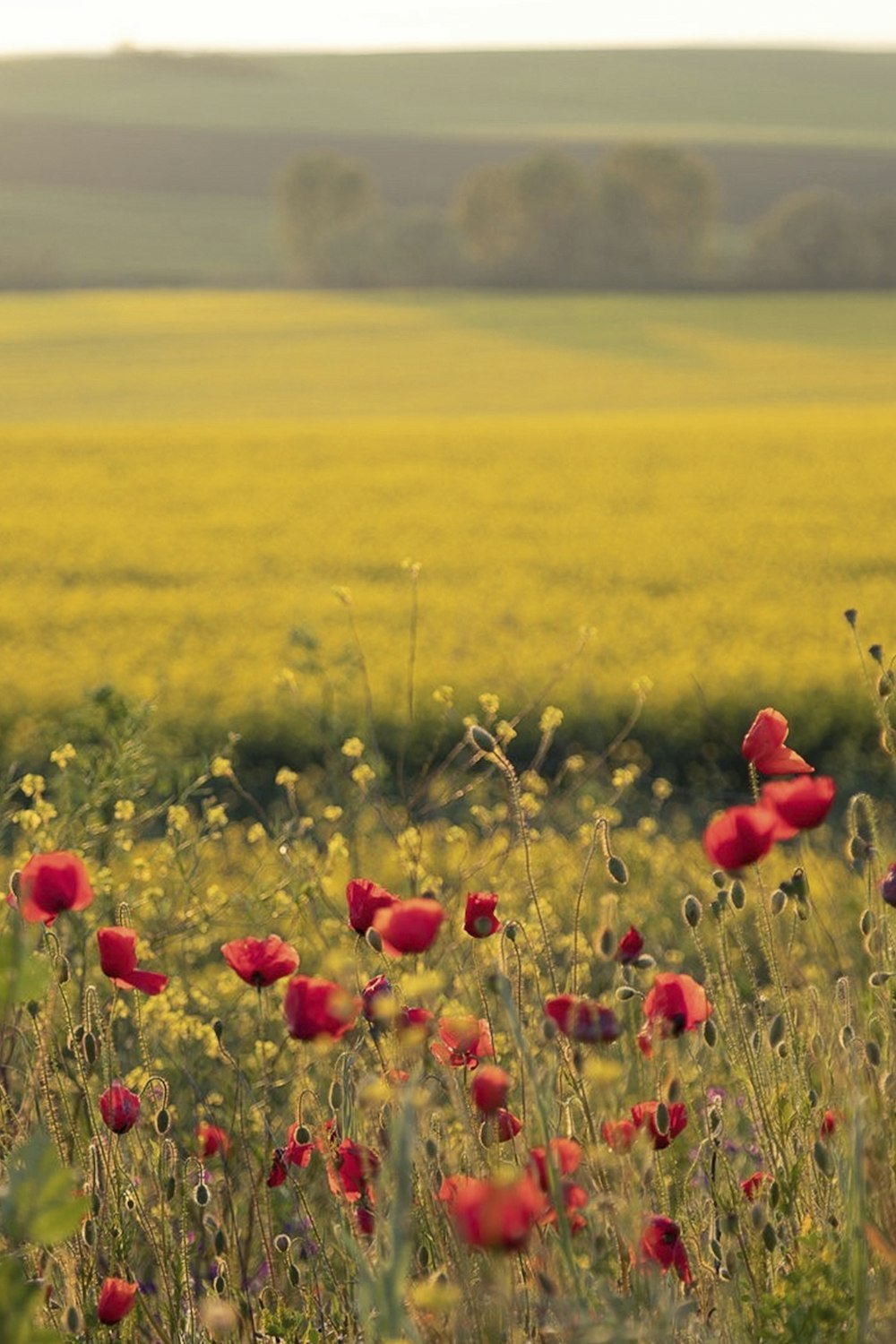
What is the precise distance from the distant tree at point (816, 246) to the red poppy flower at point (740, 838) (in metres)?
46.9

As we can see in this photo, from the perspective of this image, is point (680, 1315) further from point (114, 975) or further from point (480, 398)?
point (480, 398)

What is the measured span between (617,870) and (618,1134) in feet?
0.88

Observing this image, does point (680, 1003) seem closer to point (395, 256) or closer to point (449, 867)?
point (449, 867)

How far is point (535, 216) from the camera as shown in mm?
48625

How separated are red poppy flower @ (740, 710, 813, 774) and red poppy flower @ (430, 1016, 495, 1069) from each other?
1.38 ft

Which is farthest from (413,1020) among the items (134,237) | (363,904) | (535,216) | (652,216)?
(134,237)

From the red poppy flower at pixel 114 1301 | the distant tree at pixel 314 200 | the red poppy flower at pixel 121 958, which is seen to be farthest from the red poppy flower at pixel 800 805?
the distant tree at pixel 314 200

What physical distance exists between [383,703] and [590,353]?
25414 millimetres

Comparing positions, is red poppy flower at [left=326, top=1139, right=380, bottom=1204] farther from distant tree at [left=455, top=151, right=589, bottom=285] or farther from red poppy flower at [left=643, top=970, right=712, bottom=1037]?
distant tree at [left=455, top=151, right=589, bottom=285]

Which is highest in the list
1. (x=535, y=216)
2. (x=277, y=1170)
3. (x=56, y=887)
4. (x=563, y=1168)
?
(x=56, y=887)

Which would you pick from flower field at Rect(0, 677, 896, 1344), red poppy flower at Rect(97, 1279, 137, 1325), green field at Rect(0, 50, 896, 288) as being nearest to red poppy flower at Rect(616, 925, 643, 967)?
flower field at Rect(0, 677, 896, 1344)

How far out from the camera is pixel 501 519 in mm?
15141

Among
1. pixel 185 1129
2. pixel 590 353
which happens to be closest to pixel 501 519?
pixel 185 1129

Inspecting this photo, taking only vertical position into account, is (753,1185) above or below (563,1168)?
below
